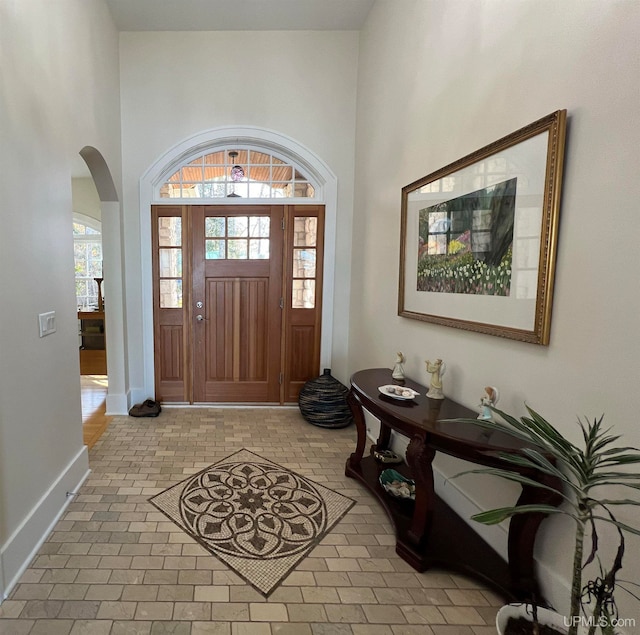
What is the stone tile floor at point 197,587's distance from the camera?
1319 millimetres

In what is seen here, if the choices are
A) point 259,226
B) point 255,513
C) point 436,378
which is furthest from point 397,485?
point 259,226

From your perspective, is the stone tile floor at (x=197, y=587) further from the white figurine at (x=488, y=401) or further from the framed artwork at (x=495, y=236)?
the framed artwork at (x=495, y=236)

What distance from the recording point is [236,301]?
3.49m

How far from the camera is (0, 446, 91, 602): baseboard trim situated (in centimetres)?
144

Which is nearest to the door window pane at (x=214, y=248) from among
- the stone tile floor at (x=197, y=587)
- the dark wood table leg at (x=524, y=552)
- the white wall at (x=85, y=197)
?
the stone tile floor at (x=197, y=587)

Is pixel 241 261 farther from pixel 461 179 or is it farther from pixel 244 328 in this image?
pixel 461 179

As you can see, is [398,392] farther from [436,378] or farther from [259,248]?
A: [259,248]

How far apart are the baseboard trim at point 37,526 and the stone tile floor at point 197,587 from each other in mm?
40

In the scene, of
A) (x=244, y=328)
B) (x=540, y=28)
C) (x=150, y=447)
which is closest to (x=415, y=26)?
(x=540, y=28)

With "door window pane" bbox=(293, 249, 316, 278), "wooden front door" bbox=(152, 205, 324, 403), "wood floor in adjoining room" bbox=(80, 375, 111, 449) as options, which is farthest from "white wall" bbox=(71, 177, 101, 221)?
"door window pane" bbox=(293, 249, 316, 278)

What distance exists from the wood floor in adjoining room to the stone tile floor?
809 millimetres

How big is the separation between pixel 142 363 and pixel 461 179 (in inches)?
130

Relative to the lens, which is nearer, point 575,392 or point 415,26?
point 575,392

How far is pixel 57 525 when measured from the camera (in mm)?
1822
